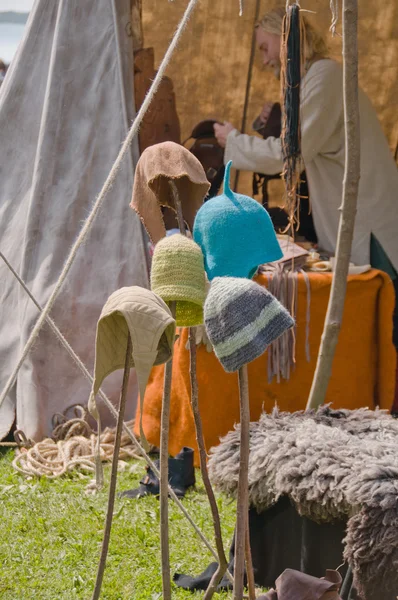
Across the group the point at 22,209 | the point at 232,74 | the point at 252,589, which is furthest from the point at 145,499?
the point at 232,74

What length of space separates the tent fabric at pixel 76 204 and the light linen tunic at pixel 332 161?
681 millimetres

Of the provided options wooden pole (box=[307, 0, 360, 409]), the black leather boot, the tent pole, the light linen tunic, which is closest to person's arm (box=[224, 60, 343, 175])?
the light linen tunic

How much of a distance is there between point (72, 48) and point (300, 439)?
101 inches

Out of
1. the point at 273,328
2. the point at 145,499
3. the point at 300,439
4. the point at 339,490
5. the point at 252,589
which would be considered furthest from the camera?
the point at 145,499

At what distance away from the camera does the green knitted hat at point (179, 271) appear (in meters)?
1.96

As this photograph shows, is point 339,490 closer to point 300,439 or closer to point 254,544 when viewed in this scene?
point 300,439

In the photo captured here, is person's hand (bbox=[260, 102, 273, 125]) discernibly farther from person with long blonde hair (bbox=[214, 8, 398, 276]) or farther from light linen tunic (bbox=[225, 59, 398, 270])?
light linen tunic (bbox=[225, 59, 398, 270])

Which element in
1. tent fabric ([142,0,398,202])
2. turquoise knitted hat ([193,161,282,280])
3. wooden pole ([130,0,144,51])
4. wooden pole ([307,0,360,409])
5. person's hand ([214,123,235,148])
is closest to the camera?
turquoise knitted hat ([193,161,282,280])

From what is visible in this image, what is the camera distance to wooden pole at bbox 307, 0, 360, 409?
2.85m

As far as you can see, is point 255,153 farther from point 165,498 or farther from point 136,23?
A: point 165,498

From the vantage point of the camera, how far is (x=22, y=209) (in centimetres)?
444

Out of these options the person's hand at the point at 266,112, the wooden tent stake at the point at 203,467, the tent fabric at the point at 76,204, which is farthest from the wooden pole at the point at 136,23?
the wooden tent stake at the point at 203,467

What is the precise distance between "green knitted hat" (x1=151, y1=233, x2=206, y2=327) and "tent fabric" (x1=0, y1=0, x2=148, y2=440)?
230cm

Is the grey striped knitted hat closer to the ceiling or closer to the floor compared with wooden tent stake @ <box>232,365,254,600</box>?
closer to the ceiling
